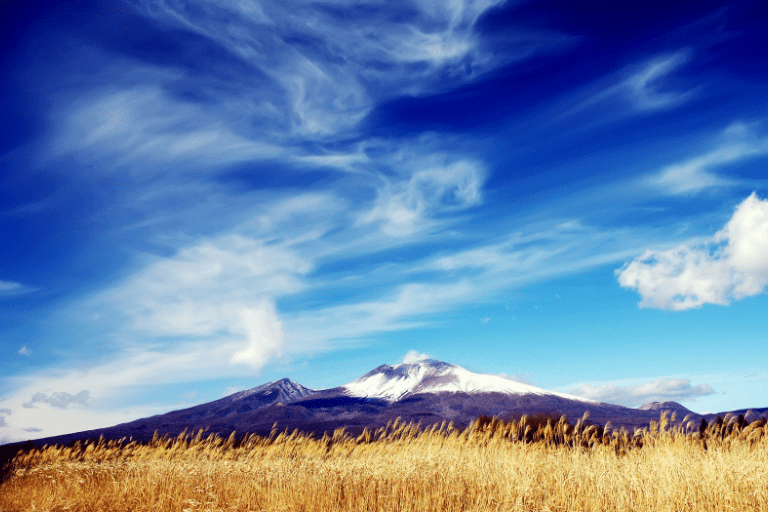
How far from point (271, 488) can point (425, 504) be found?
12.0 ft

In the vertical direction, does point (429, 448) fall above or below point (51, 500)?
above

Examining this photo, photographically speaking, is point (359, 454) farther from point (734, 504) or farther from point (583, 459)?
point (734, 504)

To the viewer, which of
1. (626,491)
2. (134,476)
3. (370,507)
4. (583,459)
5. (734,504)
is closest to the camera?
(734,504)

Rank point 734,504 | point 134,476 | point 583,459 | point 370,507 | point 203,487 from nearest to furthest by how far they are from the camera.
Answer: point 734,504
point 370,507
point 203,487
point 583,459
point 134,476

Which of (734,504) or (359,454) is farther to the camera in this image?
(359,454)

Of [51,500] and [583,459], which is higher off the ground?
[583,459]

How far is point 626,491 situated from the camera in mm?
8688

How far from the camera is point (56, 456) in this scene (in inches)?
826

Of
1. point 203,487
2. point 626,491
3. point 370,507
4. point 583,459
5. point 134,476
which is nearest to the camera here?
point 626,491

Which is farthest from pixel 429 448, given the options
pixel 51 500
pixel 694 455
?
pixel 51 500

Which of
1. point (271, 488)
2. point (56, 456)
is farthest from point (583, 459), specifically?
point (56, 456)

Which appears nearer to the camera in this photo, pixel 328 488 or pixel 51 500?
pixel 328 488

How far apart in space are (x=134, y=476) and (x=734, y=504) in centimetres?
1336

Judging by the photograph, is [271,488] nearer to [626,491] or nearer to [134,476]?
[134,476]
